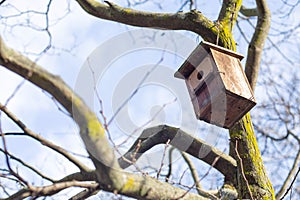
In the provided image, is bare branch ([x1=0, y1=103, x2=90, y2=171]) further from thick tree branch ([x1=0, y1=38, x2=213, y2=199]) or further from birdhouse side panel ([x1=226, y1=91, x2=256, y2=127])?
birdhouse side panel ([x1=226, y1=91, x2=256, y2=127])

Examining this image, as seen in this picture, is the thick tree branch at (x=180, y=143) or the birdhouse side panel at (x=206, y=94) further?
the thick tree branch at (x=180, y=143)

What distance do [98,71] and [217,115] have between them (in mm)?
806

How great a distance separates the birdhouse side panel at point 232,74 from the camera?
273 centimetres

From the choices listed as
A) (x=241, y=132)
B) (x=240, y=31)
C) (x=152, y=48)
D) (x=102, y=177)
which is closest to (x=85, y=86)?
(x=102, y=177)

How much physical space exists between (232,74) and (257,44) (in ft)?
3.04

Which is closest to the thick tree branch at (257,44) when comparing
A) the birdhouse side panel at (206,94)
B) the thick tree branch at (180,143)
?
the thick tree branch at (180,143)

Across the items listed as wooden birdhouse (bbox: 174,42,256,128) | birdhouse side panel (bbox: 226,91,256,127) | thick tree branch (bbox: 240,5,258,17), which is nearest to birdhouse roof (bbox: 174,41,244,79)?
wooden birdhouse (bbox: 174,42,256,128)

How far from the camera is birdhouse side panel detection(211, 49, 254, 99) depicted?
2727 millimetres

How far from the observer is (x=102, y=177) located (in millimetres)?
1738

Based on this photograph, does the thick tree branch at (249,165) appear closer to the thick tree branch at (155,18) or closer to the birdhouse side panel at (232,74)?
the birdhouse side panel at (232,74)

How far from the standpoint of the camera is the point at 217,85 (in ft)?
8.94

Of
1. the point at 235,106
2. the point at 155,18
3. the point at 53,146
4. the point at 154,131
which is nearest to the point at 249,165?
the point at 235,106

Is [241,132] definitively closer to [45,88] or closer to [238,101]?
[238,101]

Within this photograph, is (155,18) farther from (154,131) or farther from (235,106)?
(235,106)
